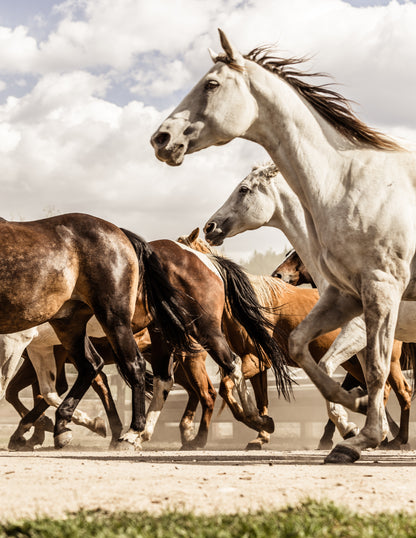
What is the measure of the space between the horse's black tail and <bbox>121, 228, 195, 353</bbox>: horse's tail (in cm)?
131

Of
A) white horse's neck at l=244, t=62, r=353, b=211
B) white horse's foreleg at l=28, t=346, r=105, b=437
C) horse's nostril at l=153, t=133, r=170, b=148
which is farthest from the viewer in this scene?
white horse's foreleg at l=28, t=346, r=105, b=437

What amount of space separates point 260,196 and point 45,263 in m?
3.38

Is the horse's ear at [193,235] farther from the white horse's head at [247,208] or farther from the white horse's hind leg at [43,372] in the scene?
the white horse's hind leg at [43,372]

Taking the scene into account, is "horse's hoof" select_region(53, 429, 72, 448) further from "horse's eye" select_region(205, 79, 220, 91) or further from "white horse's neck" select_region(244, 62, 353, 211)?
"horse's eye" select_region(205, 79, 220, 91)

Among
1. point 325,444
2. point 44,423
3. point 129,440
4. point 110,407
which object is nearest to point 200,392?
point 110,407

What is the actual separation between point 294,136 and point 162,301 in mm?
2778

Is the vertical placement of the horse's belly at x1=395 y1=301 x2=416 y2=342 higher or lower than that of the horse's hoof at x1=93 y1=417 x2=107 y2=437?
higher

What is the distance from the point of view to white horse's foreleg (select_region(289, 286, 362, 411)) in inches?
201

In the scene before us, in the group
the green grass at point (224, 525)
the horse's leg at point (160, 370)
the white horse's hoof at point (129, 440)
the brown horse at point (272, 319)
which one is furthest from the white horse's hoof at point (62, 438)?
the green grass at point (224, 525)

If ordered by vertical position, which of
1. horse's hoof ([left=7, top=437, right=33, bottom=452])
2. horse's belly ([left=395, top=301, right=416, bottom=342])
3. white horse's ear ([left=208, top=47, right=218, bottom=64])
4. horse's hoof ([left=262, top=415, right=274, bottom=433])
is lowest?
horse's hoof ([left=7, top=437, right=33, bottom=452])

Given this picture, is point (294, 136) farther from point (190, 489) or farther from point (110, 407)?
point (110, 407)

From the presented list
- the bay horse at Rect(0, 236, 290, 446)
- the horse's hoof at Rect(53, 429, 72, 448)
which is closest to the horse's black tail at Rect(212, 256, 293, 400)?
the bay horse at Rect(0, 236, 290, 446)

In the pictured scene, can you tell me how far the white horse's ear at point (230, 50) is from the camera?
5333 mm

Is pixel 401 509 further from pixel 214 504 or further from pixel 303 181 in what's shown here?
pixel 303 181
